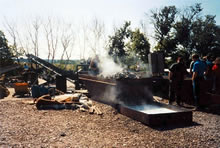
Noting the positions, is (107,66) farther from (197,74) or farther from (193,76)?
(197,74)

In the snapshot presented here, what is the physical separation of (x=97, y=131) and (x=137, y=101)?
3004 millimetres

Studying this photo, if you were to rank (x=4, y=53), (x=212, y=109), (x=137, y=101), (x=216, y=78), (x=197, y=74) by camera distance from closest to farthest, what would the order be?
(x=197, y=74), (x=212, y=109), (x=137, y=101), (x=216, y=78), (x=4, y=53)

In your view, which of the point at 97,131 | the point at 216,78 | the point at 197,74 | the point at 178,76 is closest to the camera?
the point at 97,131

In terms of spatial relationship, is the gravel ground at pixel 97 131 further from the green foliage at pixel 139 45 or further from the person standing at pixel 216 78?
the green foliage at pixel 139 45

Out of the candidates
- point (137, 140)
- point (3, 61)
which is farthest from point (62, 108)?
point (3, 61)

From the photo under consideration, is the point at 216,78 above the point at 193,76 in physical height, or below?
below

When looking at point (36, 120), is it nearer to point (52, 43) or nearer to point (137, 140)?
point (137, 140)

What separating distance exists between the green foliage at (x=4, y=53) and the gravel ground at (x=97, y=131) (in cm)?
1509

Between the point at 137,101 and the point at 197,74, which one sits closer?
the point at 197,74

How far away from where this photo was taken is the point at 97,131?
5.59m

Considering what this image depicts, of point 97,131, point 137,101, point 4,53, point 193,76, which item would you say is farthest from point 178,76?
point 4,53

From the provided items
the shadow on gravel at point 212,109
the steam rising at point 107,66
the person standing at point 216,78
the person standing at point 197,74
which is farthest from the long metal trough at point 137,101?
the person standing at point 216,78

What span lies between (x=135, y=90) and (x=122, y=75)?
763 mm

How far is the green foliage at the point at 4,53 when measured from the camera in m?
21.1
